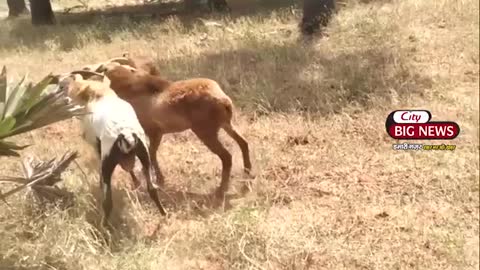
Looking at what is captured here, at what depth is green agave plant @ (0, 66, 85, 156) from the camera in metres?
3.27

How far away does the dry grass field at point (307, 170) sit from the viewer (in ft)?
11.3

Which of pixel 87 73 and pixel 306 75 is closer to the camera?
pixel 87 73

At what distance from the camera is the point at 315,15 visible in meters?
7.33

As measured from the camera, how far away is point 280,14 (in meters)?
8.56

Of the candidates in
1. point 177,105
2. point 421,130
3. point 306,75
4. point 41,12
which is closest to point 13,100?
point 177,105

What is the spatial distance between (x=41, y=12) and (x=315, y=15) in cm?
661

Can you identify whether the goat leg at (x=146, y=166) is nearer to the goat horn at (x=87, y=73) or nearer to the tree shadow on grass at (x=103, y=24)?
the goat horn at (x=87, y=73)

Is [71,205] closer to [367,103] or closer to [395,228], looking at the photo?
[395,228]

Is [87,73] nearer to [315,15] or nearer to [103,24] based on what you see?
[315,15]

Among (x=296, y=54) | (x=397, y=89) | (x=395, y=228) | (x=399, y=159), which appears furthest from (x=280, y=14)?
(x=395, y=228)

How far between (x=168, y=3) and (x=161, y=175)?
9.22m

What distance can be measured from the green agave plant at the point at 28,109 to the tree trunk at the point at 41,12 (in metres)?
8.93

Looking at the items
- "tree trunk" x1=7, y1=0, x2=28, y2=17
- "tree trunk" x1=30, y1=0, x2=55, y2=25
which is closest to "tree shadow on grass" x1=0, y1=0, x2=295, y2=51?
"tree trunk" x1=30, y1=0, x2=55, y2=25

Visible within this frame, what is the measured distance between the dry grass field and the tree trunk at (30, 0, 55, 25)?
5.11 meters
